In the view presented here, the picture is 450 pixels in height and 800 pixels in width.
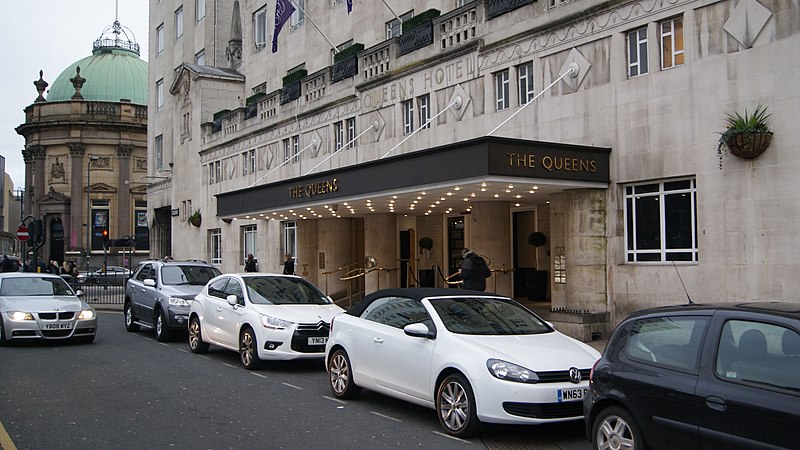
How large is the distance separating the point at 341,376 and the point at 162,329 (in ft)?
26.9

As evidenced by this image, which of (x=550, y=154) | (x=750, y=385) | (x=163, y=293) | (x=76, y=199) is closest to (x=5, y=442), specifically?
(x=750, y=385)

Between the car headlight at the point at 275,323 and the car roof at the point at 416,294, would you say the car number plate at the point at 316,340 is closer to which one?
the car headlight at the point at 275,323

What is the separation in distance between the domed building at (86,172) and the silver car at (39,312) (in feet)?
192

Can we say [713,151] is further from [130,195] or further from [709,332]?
[130,195]

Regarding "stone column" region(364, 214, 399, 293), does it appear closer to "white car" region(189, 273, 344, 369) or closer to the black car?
"white car" region(189, 273, 344, 369)

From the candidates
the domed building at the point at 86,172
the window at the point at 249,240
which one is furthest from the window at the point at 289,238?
the domed building at the point at 86,172

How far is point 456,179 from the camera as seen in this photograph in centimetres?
1510

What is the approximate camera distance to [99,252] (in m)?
72.2

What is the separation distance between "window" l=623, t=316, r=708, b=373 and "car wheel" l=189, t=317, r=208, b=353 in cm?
1018

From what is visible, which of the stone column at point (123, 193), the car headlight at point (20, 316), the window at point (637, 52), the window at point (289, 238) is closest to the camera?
the car headlight at point (20, 316)

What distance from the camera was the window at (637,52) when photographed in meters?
15.6

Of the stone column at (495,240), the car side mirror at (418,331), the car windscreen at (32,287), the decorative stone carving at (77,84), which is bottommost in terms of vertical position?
the car side mirror at (418,331)

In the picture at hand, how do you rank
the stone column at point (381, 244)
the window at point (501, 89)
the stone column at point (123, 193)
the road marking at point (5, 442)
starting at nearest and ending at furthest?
the road marking at point (5, 442), the window at point (501, 89), the stone column at point (381, 244), the stone column at point (123, 193)

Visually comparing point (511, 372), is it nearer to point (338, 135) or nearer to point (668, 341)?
point (668, 341)
